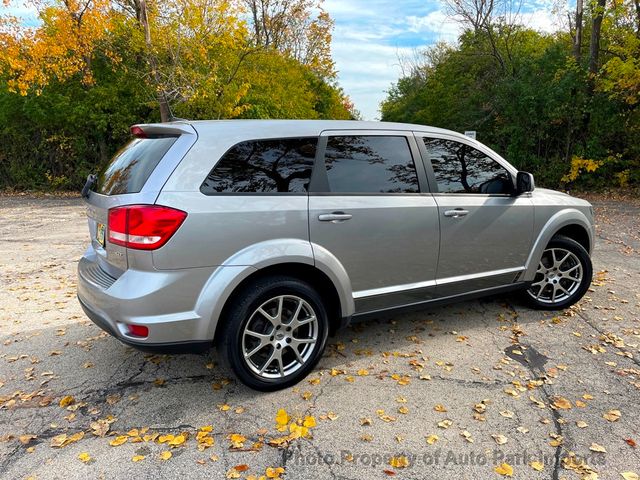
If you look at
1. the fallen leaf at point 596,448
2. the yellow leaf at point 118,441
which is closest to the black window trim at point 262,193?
the yellow leaf at point 118,441

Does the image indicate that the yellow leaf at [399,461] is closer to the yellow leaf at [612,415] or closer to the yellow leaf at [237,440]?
the yellow leaf at [237,440]

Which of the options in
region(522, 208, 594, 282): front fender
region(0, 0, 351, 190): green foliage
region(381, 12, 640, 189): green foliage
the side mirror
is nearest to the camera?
the side mirror

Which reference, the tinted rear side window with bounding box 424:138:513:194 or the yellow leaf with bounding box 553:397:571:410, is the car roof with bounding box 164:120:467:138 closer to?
the tinted rear side window with bounding box 424:138:513:194

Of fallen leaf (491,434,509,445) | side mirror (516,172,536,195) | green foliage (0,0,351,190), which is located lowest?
fallen leaf (491,434,509,445)

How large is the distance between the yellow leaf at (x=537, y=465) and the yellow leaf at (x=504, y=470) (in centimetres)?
12

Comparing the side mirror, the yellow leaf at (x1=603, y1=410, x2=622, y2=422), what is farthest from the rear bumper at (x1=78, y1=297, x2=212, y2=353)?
the side mirror

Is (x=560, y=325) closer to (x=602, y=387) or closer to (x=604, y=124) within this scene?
(x=602, y=387)

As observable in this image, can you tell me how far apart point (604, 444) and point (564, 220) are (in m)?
2.44

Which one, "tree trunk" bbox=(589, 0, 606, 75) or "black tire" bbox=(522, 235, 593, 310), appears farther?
"tree trunk" bbox=(589, 0, 606, 75)

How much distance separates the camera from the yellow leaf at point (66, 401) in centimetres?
314

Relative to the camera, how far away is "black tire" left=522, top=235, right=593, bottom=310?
4625 mm

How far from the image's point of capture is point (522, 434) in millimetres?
2770

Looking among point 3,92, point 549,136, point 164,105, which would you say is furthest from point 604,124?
point 3,92

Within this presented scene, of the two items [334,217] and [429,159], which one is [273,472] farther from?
[429,159]
